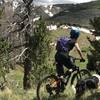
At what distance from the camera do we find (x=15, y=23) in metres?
25.5

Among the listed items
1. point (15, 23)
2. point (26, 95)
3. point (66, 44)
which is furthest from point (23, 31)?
point (66, 44)

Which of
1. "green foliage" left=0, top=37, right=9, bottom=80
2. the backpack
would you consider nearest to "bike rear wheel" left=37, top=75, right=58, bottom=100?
the backpack

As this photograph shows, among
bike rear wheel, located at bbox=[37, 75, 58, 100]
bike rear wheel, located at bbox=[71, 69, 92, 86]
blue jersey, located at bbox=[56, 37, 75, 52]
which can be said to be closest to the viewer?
blue jersey, located at bbox=[56, 37, 75, 52]

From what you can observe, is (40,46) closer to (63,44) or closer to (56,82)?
(56,82)

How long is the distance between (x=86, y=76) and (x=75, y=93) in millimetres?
640

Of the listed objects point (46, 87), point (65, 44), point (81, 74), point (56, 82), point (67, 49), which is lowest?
point (46, 87)

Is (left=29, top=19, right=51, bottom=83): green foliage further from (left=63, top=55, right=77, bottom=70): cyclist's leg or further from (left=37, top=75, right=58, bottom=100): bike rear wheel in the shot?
(left=63, top=55, right=77, bottom=70): cyclist's leg

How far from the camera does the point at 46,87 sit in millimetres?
12641

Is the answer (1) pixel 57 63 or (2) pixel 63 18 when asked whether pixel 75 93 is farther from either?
(2) pixel 63 18

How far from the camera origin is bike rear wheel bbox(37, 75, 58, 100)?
12.5m

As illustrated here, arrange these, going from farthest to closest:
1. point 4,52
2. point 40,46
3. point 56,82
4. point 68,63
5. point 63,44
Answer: point 40,46, point 4,52, point 56,82, point 68,63, point 63,44

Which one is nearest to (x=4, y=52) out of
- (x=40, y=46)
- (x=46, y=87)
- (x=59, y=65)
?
(x=40, y=46)

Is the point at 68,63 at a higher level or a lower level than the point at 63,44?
lower

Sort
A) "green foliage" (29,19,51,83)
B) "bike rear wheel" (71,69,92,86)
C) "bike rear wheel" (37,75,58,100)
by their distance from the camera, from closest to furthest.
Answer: "bike rear wheel" (37,75,58,100)
"bike rear wheel" (71,69,92,86)
"green foliage" (29,19,51,83)
